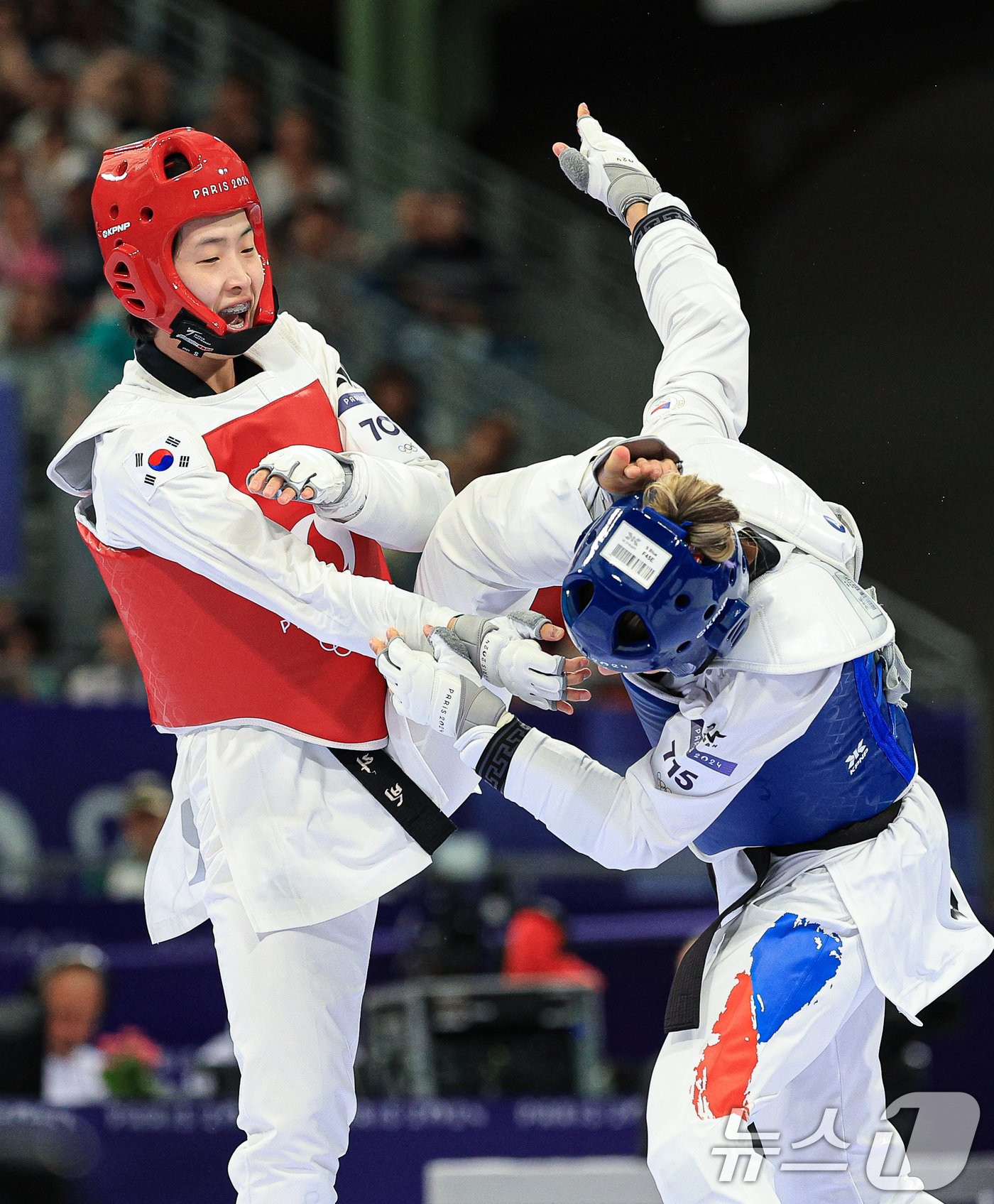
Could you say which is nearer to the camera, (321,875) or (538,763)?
(538,763)

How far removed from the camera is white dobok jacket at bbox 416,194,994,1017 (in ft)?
11.8

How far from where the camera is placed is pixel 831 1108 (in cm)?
393

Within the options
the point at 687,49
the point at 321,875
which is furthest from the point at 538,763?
the point at 687,49

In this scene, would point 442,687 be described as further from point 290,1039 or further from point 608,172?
point 608,172

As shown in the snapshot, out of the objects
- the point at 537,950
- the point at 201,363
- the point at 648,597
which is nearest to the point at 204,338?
the point at 201,363

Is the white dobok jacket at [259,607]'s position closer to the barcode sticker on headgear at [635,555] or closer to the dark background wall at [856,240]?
the barcode sticker on headgear at [635,555]

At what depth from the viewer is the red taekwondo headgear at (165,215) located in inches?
156

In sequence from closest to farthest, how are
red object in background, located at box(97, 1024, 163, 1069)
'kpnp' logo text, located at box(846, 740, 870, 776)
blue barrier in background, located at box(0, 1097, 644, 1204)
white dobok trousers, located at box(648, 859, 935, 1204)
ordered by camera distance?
1. white dobok trousers, located at box(648, 859, 935, 1204)
2. 'kpnp' logo text, located at box(846, 740, 870, 776)
3. blue barrier in background, located at box(0, 1097, 644, 1204)
4. red object in background, located at box(97, 1024, 163, 1069)

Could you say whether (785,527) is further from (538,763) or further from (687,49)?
(687,49)

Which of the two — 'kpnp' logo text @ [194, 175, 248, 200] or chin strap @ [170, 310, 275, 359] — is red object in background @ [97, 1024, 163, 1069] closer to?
chin strap @ [170, 310, 275, 359]

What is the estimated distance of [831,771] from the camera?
12.3ft

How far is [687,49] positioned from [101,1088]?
15.4 feet

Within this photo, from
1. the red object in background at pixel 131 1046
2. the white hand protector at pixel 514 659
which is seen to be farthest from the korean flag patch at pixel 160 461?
the red object in background at pixel 131 1046

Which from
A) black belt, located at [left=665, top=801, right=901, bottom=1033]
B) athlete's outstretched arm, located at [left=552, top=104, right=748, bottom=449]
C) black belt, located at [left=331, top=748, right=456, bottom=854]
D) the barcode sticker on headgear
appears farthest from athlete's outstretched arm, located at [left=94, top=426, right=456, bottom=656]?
black belt, located at [left=665, top=801, right=901, bottom=1033]
